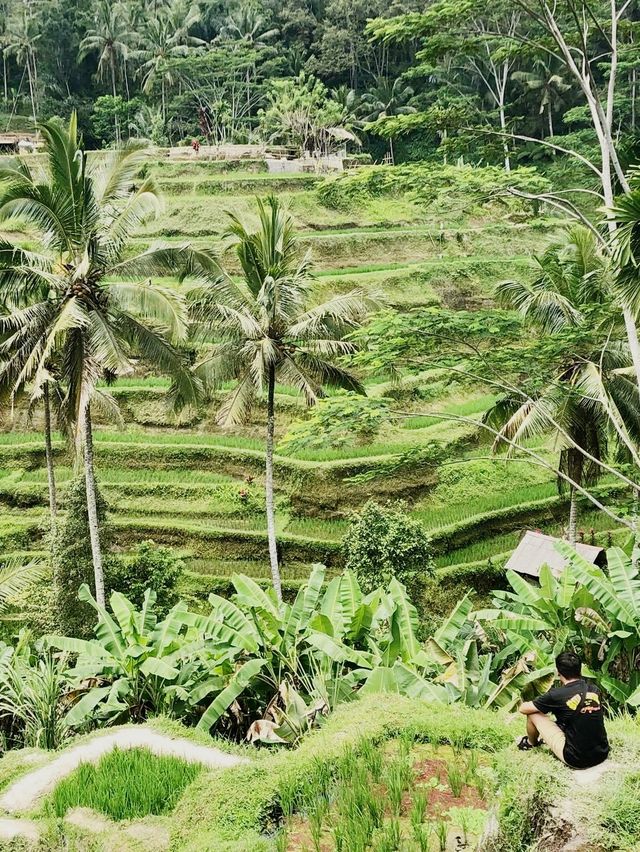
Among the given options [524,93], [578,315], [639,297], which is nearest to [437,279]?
[578,315]

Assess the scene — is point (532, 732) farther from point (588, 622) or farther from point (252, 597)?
point (252, 597)

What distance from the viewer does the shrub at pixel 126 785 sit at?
529 centimetres

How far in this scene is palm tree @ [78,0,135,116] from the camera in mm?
44938

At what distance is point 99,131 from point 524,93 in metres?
20.9

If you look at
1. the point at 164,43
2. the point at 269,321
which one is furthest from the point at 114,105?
the point at 269,321

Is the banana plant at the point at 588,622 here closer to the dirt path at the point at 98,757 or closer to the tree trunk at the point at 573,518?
the dirt path at the point at 98,757

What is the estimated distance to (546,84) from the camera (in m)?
39.3

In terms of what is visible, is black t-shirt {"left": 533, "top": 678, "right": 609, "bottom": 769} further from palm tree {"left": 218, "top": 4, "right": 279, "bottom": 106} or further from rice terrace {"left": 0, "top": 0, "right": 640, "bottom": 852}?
palm tree {"left": 218, "top": 4, "right": 279, "bottom": 106}

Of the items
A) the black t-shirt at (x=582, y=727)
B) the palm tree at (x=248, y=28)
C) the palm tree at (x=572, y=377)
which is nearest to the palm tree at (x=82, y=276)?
the palm tree at (x=572, y=377)

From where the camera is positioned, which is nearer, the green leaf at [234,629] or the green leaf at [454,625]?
the green leaf at [234,629]

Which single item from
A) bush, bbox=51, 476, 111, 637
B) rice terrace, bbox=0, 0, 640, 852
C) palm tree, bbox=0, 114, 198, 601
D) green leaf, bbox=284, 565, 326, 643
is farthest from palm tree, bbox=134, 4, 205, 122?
green leaf, bbox=284, 565, 326, 643

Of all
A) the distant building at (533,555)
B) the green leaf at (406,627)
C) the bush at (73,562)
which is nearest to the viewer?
the green leaf at (406,627)

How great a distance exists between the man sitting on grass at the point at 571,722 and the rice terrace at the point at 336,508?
0.02 metres

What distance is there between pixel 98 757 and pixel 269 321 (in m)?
8.55
